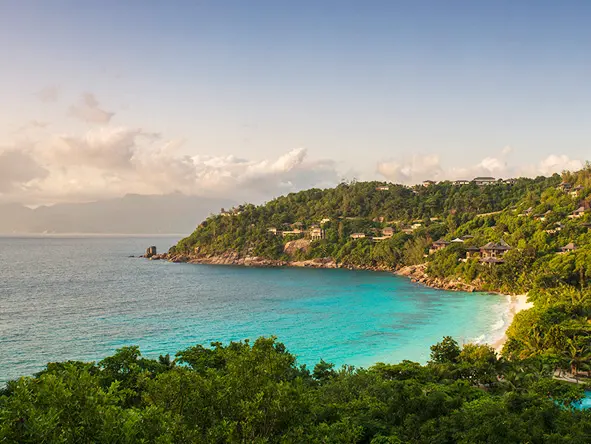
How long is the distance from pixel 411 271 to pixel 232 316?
36428 mm

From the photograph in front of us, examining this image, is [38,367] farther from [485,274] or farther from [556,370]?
[485,274]

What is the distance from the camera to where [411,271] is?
6794cm

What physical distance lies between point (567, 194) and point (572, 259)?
26590mm

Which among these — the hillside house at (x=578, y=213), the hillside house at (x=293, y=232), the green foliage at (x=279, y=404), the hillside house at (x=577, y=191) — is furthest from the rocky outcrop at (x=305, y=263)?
the green foliage at (x=279, y=404)

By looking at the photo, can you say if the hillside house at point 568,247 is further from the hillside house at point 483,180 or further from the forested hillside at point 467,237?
the hillside house at point 483,180

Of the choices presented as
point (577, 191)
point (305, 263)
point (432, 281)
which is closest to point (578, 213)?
point (577, 191)

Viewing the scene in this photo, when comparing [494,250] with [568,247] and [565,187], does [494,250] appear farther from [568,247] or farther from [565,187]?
[565,187]

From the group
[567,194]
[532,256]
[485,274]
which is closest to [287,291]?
[485,274]

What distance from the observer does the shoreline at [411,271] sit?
35.6 m

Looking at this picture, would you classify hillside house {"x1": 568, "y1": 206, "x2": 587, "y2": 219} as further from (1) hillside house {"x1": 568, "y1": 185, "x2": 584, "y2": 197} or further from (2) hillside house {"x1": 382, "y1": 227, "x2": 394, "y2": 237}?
(2) hillside house {"x1": 382, "y1": 227, "x2": 394, "y2": 237}

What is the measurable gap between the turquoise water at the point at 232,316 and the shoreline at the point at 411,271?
1001mm

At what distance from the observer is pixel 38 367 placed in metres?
24.5

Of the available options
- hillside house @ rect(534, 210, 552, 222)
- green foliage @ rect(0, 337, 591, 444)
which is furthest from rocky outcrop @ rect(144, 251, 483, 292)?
green foliage @ rect(0, 337, 591, 444)

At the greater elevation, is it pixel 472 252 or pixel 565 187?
pixel 565 187
